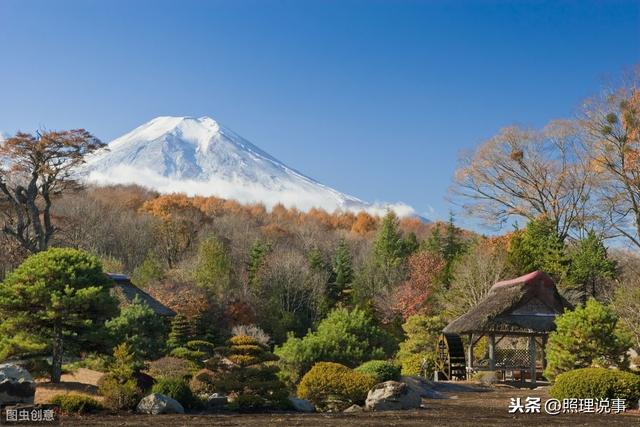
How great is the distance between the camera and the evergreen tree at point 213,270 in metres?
46.3

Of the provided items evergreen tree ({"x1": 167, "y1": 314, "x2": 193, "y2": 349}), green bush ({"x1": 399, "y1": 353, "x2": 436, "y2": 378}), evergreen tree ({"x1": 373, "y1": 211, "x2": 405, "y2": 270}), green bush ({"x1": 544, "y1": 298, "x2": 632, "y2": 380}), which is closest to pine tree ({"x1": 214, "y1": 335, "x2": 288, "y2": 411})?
green bush ({"x1": 544, "y1": 298, "x2": 632, "y2": 380})

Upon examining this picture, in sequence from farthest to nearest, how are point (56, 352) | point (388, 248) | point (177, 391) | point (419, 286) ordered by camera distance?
point (388, 248)
point (419, 286)
point (56, 352)
point (177, 391)

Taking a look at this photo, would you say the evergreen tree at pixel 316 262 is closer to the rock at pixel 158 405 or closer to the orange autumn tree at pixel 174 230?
the orange autumn tree at pixel 174 230

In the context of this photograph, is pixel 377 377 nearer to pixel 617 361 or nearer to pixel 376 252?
pixel 617 361

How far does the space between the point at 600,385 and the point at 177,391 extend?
1036cm

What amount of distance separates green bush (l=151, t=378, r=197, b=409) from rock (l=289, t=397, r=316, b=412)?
8.01 ft

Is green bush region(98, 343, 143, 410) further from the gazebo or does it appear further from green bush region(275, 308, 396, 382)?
the gazebo

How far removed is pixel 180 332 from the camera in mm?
32781

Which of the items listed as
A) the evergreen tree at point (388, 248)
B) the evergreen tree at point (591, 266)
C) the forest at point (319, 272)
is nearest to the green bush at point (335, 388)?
the forest at point (319, 272)

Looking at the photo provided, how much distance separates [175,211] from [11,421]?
58102 millimetres

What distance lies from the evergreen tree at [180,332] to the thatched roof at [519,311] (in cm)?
1138

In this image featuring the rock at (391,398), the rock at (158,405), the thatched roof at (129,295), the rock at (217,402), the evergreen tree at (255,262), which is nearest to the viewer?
the rock at (158,405)

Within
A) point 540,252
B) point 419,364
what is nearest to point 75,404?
point 419,364

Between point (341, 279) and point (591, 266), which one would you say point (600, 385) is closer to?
point (591, 266)
